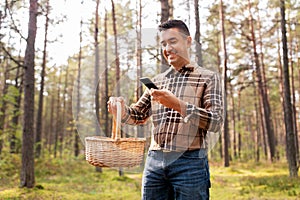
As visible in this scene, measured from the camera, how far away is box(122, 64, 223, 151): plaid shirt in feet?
4.99

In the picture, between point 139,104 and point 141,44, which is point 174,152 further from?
point 141,44

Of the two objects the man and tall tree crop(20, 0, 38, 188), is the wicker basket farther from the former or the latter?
tall tree crop(20, 0, 38, 188)

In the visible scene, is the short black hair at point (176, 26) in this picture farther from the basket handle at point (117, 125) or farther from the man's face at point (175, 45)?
the basket handle at point (117, 125)

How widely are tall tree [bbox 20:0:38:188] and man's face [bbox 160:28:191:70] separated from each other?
6680 mm

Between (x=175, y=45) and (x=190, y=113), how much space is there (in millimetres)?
416

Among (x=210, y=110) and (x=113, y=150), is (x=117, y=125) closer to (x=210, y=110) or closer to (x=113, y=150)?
(x=113, y=150)

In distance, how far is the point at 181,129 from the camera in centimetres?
164

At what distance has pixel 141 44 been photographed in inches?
91.0

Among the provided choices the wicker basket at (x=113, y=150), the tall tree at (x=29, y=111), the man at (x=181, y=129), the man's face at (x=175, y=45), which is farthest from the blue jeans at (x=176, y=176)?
the tall tree at (x=29, y=111)

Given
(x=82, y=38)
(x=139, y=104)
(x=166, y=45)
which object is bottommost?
(x=139, y=104)

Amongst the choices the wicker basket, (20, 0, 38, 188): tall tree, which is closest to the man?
the wicker basket

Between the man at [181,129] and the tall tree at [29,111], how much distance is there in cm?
648

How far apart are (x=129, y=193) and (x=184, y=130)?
6.87 meters

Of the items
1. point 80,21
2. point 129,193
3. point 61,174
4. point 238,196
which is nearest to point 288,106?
point 238,196
